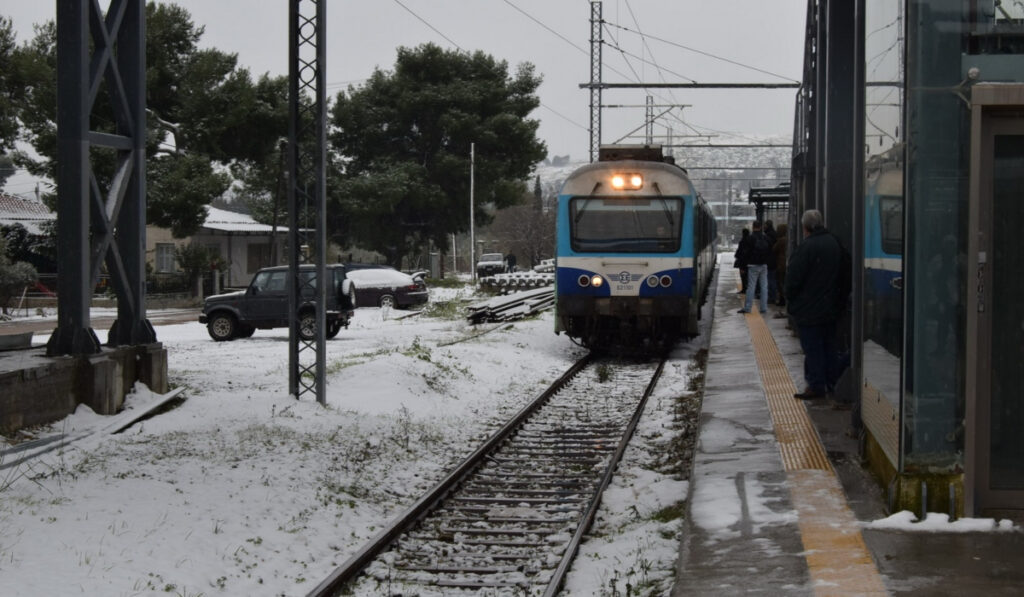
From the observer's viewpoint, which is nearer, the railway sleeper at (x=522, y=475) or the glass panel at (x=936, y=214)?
the glass panel at (x=936, y=214)

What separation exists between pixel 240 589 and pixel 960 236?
4097 millimetres

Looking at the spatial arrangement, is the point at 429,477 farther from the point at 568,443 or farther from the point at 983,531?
the point at 983,531

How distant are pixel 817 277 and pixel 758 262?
32.8 feet

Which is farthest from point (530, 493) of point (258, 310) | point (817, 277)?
point (258, 310)

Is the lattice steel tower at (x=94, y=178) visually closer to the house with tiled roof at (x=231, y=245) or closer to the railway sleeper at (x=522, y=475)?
the railway sleeper at (x=522, y=475)

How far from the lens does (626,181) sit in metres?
17.0

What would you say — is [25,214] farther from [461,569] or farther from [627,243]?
[461,569]

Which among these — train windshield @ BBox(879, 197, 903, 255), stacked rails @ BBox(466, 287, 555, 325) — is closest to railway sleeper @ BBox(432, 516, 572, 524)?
train windshield @ BBox(879, 197, 903, 255)

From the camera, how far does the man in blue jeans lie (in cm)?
1919

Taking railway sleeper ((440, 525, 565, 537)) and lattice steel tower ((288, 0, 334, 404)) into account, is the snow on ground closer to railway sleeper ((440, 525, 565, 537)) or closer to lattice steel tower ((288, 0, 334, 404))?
railway sleeper ((440, 525, 565, 537))

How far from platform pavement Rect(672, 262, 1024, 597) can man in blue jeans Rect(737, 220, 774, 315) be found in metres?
9.48

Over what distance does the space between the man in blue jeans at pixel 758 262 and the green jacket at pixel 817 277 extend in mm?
9316

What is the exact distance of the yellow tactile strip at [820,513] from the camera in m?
5.17

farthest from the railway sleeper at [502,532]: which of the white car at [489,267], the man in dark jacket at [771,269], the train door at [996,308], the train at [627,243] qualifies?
the white car at [489,267]
